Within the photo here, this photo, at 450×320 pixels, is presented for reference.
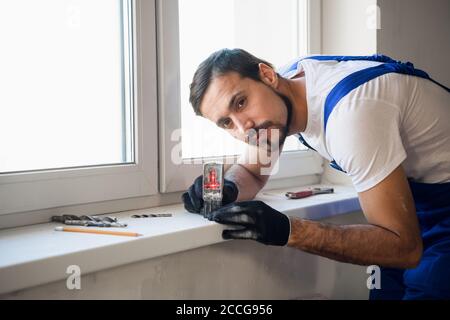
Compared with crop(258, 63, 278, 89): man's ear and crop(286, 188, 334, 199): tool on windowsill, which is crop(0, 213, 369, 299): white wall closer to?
crop(286, 188, 334, 199): tool on windowsill

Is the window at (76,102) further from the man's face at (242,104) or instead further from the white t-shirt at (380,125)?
the white t-shirt at (380,125)

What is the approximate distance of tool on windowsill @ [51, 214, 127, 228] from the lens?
3.41 feet

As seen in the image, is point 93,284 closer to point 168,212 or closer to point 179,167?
point 168,212

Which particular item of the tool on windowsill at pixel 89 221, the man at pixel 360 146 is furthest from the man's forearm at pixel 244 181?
the tool on windowsill at pixel 89 221

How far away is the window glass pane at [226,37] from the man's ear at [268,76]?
0.71 ft

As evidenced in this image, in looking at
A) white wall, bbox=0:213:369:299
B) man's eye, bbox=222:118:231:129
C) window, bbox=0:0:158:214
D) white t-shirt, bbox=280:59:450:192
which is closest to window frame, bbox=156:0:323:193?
window, bbox=0:0:158:214

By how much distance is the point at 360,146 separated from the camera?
0.98 meters

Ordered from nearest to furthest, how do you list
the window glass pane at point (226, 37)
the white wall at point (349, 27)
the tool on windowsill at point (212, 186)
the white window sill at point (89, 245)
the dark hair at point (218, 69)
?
the white window sill at point (89, 245)
the tool on windowsill at point (212, 186)
the dark hair at point (218, 69)
the window glass pane at point (226, 37)
the white wall at point (349, 27)

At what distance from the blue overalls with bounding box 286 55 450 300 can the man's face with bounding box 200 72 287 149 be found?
174 mm

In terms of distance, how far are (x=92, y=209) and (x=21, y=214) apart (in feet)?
0.53

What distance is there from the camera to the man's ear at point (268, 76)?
4.07 ft
